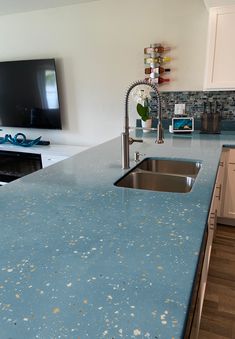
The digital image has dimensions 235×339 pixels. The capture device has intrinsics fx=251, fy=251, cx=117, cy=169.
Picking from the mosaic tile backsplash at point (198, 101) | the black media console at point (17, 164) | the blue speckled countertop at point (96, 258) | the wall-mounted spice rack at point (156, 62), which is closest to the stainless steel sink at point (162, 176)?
the blue speckled countertop at point (96, 258)

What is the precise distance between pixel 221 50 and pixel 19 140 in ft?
9.49

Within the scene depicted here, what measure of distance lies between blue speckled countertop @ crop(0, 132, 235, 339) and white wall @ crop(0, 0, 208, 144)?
6.74 ft

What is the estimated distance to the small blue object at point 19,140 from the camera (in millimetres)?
3533

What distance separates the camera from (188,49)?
2.73 m

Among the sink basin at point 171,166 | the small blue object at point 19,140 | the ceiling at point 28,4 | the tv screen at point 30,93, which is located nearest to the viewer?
the sink basin at point 171,166

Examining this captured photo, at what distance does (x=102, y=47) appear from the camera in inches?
120

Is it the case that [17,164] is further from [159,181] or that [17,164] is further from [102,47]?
[159,181]

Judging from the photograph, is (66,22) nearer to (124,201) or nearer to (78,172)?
(78,172)

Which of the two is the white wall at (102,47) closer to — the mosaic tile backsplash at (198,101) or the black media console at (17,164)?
the mosaic tile backsplash at (198,101)

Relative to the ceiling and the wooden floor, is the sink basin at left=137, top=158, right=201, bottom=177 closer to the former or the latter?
the wooden floor

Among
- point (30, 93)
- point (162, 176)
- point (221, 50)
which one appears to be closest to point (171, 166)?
point (162, 176)

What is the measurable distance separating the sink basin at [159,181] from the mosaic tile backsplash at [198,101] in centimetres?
157

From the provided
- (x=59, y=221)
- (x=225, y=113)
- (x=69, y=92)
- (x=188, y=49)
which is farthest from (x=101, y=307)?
(x=69, y=92)

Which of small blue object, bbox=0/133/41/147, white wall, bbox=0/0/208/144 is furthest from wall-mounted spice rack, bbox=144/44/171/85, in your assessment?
small blue object, bbox=0/133/41/147
